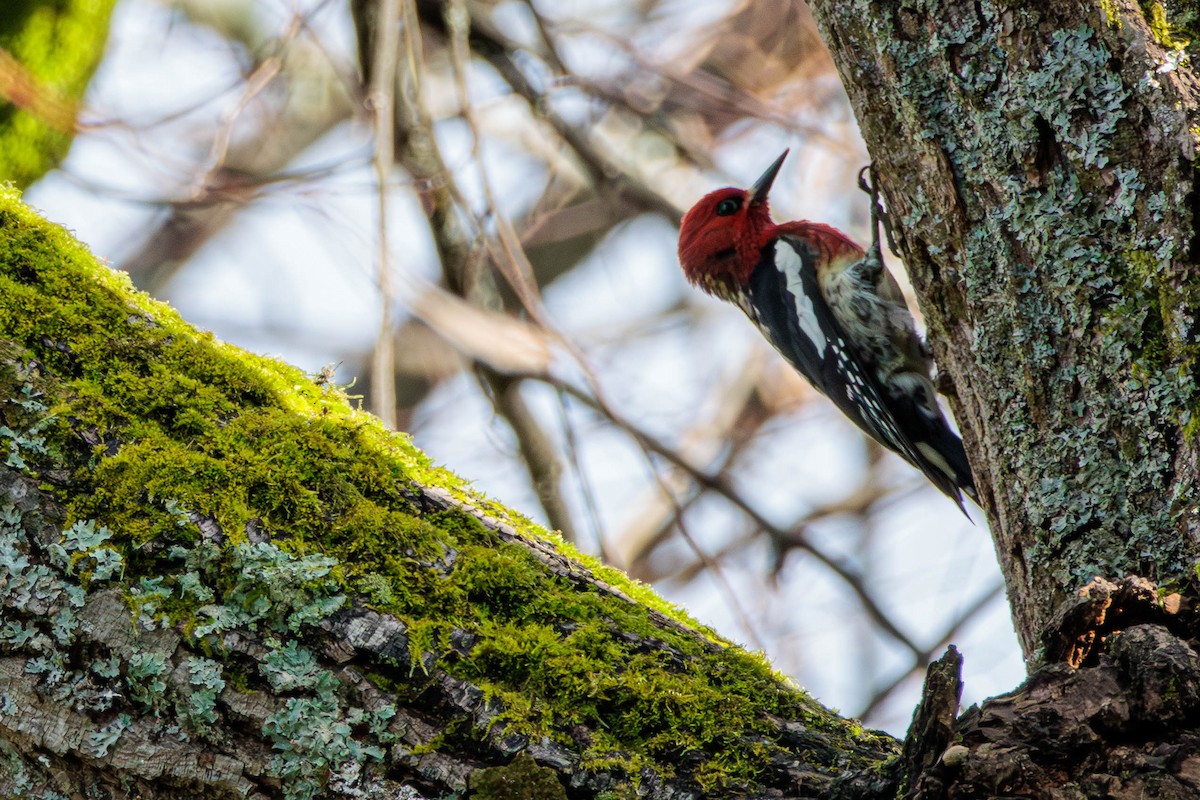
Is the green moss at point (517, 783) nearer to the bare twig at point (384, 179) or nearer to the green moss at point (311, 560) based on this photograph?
the green moss at point (311, 560)

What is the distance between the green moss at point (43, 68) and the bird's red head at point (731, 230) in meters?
2.14

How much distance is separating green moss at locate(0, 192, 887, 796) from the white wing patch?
6.63 feet

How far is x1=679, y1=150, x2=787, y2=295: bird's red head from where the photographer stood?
12.7ft

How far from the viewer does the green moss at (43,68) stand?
3.19 metres

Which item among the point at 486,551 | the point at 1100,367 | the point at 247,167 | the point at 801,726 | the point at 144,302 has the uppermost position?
the point at 247,167

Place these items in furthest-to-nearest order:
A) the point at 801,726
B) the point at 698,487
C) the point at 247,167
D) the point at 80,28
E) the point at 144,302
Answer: the point at 247,167 < the point at 698,487 < the point at 80,28 < the point at 144,302 < the point at 801,726

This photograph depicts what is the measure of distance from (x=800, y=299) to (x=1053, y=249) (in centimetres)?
202

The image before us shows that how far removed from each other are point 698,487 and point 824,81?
7.38ft

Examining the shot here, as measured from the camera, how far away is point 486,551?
158 cm

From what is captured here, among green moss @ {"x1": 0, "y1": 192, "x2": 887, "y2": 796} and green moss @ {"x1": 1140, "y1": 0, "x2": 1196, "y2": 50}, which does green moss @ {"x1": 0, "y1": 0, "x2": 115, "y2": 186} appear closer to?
green moss @ {"x1": 0, "y1": 192, "x2": 887, "y2": 796}

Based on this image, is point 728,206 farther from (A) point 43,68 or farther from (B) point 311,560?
(B) point 311,560

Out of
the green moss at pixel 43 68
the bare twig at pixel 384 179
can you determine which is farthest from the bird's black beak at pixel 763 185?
the green moss at pixel 43 68

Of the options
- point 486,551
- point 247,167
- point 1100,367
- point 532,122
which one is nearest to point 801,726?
point 486,551

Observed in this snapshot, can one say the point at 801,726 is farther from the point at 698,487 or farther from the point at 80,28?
the point at 698,487
